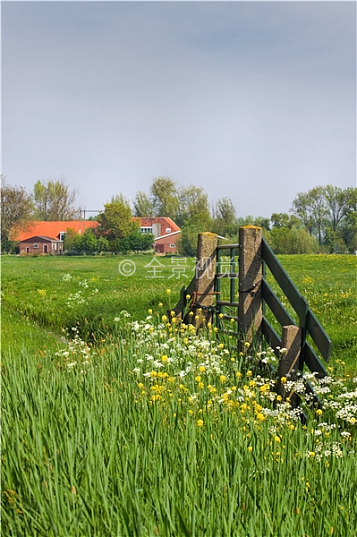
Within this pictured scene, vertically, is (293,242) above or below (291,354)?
above

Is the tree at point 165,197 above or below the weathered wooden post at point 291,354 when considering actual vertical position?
above

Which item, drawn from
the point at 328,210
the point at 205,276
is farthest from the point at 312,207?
the point at 205,276

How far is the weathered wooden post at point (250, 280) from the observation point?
700cm

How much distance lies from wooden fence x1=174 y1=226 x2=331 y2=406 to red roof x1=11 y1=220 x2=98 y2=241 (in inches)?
1901

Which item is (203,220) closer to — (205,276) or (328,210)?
(328,210)

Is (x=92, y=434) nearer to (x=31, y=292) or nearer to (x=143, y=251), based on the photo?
(x=31, y=292)

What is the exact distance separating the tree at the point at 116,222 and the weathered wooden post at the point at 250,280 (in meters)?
41.5

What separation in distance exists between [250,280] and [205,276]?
4.86 ft

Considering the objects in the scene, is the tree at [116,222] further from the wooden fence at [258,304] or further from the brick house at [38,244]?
the wooden fence at [258,304]

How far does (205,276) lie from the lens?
8.42 metres

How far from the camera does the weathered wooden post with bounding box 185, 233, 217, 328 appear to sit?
331 inches

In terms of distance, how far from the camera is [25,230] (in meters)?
59.7

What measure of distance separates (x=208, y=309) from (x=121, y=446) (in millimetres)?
5359

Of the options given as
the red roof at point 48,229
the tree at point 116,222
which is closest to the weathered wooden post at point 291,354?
the tree at point 116,222
